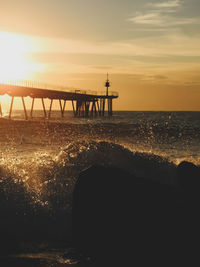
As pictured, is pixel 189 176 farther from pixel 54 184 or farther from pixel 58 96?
pixel 58 96

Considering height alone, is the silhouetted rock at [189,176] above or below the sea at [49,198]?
above

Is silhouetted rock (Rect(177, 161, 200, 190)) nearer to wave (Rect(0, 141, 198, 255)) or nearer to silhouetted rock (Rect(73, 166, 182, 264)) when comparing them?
wave (Rect(0, 141, 198, 255))

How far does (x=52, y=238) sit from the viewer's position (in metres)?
5.43

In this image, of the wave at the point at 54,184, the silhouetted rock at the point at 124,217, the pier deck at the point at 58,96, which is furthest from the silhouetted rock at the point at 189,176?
the pier deck at the point at 58,96

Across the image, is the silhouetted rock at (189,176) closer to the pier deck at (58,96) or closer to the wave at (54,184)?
the wave at (54,184)

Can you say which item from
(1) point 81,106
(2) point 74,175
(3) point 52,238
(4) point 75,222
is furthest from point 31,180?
(1) point 81,106

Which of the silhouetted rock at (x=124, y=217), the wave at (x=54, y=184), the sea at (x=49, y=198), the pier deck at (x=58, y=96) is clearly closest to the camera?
the silhouetted rock at (x=124, y=217)

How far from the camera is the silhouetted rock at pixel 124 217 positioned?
4.30 meters

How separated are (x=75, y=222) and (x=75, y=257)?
475 millimetres

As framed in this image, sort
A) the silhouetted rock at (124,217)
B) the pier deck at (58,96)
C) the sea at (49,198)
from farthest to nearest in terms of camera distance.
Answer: the pier deck at (58,96), the sea at (49,198), the silhouetted rock at (124,217)

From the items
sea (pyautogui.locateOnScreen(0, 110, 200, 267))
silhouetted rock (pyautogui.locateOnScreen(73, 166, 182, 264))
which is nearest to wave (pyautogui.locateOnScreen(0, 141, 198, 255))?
sea (pyautogui.locateOnScreen(0, 110, 200, 267))

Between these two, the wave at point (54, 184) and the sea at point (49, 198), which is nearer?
the sea at point (49, 198)

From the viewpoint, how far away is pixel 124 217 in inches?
178

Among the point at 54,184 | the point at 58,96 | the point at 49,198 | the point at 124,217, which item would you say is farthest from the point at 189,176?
the point at 58,96
